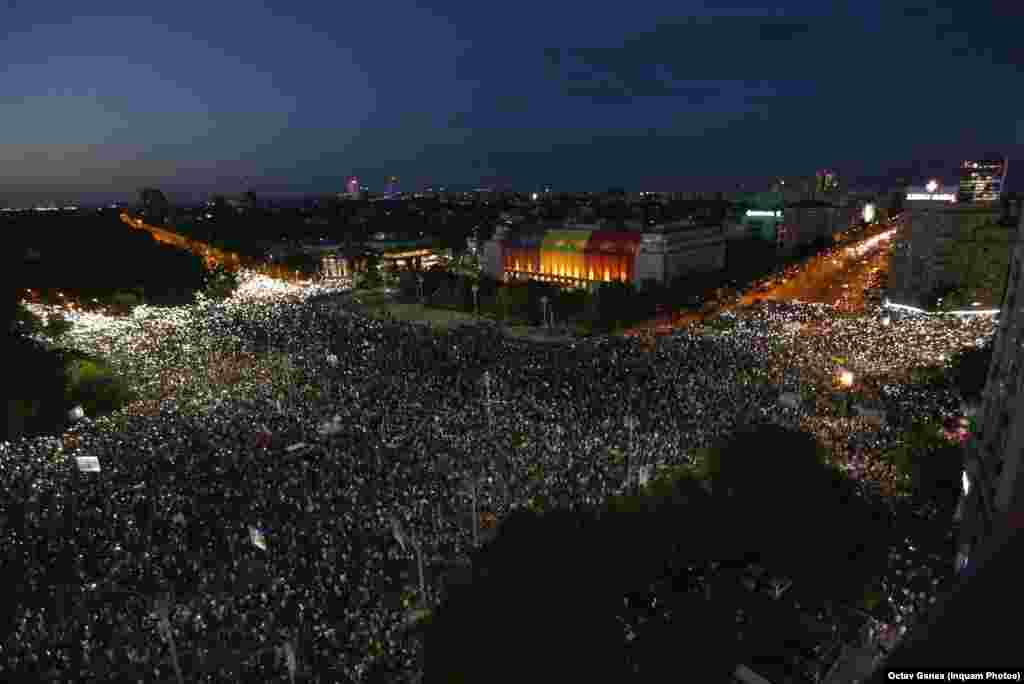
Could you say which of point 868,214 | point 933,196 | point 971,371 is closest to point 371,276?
point 971,371

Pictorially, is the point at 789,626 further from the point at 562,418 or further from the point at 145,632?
the point at 145,632

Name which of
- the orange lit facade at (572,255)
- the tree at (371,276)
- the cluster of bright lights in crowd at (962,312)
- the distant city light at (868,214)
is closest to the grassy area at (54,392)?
the tree at (371,276)

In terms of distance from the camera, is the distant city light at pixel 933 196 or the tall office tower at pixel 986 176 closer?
the distant city light at pixel 933 196

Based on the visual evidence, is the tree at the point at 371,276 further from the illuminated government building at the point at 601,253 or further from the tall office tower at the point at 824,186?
the tall office tower at the point at 824,186

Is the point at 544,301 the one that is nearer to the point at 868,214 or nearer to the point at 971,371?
the point at 971,371

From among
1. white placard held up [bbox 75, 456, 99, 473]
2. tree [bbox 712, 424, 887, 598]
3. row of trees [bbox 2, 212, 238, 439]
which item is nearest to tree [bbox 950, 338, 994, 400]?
tree [bbox 712, 424, 887, 598]

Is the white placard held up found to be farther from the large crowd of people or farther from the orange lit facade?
the orange lit facade

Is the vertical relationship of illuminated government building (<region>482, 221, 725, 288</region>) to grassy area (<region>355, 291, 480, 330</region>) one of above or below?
above
